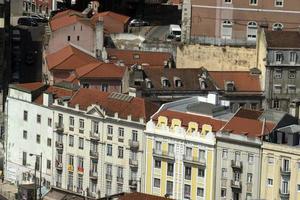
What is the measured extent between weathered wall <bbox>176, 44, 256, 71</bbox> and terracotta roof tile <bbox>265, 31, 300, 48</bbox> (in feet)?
10.7

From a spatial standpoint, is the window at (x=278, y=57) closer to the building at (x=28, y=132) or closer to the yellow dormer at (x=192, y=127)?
the building at (x=28, y=132)

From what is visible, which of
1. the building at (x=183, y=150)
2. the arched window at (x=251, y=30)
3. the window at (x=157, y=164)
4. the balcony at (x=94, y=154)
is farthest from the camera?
the arched window at (x=251, y=30)

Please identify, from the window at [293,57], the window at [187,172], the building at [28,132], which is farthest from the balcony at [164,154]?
the window at [293,57]

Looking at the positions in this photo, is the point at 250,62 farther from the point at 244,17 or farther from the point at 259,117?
the point at 259,117

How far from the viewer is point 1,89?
118938 millimetres

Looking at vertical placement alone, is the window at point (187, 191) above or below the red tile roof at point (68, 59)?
below

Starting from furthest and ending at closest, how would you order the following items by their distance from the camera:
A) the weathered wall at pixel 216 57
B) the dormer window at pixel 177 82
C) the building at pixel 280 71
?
1. the weathered wall at pixel 216 57
2. the building at pixel 280 71
3. the dormer window at pixel 177 82

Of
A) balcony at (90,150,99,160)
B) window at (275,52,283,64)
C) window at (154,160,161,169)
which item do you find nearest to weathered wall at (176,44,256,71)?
window at (275,52,283,64)

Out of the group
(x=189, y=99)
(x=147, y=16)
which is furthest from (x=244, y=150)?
(x=147, y=16)

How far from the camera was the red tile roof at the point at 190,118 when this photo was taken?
90.7 m

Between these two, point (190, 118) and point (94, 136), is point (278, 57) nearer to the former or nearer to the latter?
point (190, 118)

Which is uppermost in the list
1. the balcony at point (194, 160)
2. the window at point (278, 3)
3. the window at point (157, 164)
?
the window at point (278, 3)

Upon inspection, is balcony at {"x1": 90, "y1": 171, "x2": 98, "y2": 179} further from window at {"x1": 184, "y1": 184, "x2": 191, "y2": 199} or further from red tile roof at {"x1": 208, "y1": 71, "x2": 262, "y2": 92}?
red tile roof at {"x1": 208, "y1": 71, "x2": 262, "y2": 92}

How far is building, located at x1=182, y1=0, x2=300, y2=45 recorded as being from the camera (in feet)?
379
